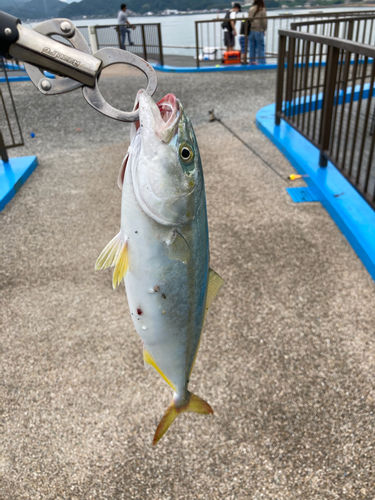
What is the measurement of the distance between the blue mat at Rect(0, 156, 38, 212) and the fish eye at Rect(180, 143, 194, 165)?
4.72 meters

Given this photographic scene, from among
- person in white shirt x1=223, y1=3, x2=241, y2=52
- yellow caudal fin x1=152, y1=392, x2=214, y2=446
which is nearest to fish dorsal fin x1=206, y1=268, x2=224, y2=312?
yellow caudal fin x1=152, y1=392, x2=214, y2=446

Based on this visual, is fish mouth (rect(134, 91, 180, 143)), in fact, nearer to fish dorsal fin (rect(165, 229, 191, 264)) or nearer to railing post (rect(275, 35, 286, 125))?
fish dorsal fin (rect(165, 229, 191, 264))

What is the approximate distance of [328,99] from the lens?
5.16 meters

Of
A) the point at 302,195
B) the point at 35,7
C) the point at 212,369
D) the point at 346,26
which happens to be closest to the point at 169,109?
the point at 35,7

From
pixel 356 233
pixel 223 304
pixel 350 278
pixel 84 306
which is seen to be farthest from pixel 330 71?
pixel 84 306

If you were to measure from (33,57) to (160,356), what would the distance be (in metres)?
1.04

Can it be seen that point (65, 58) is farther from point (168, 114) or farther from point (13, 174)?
point (13, 174)

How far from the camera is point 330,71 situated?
198 inches

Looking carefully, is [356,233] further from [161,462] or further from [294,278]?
[161,462]

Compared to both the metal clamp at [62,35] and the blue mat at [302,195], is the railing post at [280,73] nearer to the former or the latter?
the blue mat at [302,195]

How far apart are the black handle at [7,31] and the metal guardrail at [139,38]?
1431 centimetres

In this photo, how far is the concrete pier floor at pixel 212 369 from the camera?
2357 millimetres

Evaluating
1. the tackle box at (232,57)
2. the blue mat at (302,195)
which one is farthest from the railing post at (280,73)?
the tackle box at (232,57)

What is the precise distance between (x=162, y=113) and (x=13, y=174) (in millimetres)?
5403
